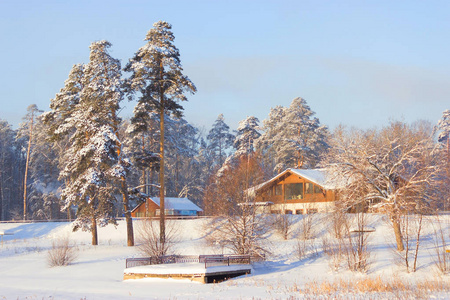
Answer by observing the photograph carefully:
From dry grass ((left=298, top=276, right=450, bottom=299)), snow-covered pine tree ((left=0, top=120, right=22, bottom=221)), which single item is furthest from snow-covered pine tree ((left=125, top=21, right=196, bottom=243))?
snow-covered pine tree ((left=0, top=120, right=22, bottom=221))

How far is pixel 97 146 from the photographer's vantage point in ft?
124

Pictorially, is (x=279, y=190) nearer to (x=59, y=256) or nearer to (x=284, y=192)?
(x=284, y=192)

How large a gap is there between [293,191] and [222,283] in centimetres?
3294

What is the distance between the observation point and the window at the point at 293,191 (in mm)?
53928

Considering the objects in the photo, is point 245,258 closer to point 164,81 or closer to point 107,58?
point 164,81

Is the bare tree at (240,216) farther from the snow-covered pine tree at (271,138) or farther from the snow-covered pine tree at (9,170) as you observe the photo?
the snow-covered pine tree at (9,170)

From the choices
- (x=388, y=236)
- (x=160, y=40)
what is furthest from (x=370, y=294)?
(x=160, y=40)

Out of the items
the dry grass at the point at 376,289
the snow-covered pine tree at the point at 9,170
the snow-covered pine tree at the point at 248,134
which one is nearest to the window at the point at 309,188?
the snow-covered pine tree at the point at 248,134

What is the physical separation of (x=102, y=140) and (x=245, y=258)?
55.7ft

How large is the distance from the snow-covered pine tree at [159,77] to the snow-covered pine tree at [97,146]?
3369mm

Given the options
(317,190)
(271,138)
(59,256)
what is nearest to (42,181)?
(271,138)

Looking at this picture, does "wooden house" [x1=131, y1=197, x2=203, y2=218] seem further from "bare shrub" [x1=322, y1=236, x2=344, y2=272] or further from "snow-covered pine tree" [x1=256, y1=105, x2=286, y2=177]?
"bare shrub" [x1=322, y1=236, x2=344, y2=272]

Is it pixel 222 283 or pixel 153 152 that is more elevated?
pixel 153 152

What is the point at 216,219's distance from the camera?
30844 millimetres
